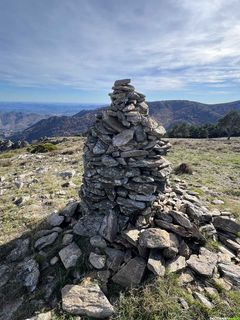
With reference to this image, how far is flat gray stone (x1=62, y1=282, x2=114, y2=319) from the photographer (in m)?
6.66

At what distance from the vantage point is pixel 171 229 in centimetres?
869

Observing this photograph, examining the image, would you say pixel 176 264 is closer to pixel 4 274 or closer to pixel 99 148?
pixel 99 148

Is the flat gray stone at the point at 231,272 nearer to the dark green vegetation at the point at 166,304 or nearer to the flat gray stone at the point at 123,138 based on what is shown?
the dark green vegetation at the point at 166,304

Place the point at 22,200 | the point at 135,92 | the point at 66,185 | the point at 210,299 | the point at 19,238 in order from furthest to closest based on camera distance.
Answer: the point at 66,185
the point at 22,200
the point at 19,238
the point at 135,92
the point at 210,299

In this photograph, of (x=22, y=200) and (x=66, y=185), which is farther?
(x=66, y=185)

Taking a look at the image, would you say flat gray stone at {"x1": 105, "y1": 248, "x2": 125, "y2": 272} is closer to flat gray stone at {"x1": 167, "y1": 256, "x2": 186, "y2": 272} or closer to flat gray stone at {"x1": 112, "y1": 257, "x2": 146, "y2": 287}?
flat gray stone at {"x1": 112, "y1": 257, "x2": 146, "y2": 287}

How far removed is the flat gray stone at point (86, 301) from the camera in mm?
6656

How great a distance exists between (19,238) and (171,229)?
19.5 feet

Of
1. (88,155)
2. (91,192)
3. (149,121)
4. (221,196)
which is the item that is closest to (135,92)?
(149,121)

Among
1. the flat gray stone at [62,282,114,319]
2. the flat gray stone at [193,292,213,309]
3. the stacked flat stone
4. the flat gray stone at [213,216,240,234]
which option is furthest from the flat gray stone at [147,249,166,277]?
the flat gray stone at [213,216,240,234]

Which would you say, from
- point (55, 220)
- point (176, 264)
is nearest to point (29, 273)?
point (55, 220)

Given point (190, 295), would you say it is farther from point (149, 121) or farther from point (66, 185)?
point (66, 185)

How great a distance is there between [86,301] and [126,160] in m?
4.40

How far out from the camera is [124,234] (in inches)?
331
